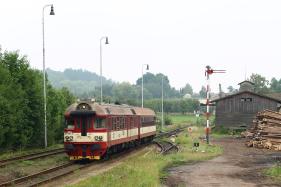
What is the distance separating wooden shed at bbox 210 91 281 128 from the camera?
4638cm

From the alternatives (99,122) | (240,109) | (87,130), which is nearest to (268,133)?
(240,109)

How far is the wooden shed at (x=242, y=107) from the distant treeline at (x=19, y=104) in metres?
24.3

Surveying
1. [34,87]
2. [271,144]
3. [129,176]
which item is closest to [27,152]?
[34,87]

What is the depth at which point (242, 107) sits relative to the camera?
46906mm

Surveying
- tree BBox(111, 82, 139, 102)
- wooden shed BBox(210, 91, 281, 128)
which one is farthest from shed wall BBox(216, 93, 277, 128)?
tree BBox(111, 82, 139, 102)

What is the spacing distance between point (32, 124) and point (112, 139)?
32.1 feet

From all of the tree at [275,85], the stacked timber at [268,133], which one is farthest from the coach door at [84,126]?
the tree at [275,85]

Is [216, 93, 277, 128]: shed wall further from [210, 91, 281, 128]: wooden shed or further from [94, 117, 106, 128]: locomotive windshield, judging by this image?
[94, 117, 106, 128]: locomotive windshield

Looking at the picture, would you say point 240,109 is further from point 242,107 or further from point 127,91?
point 127,91

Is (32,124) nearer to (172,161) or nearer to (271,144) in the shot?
(172,161)

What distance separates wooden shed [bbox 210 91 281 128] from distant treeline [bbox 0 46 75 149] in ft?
79.7

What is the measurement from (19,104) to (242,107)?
29.9 metres

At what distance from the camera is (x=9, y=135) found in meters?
25.0

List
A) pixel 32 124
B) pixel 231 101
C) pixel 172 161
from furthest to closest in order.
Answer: pixel 231 101 < pixel 32 124 < pixel 172 161
